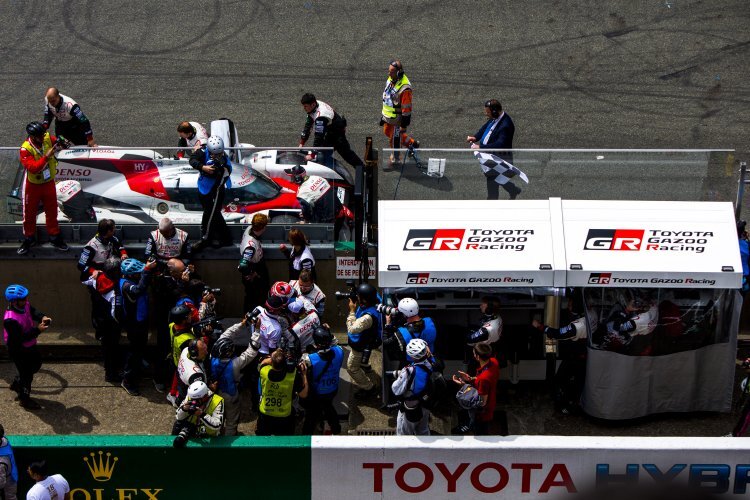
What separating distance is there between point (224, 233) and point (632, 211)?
481 cm

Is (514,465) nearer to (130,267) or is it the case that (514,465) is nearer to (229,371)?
(229,371)

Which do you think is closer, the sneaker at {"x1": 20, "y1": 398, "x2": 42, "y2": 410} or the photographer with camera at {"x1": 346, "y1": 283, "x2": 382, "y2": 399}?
the photographer with camera at {"x1": 346, "y1": 283, "x2": 382, "y2": 399}

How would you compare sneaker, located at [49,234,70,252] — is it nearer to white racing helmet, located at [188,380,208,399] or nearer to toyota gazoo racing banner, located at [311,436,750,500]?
white racing helmet, located at [188,380,208,399]

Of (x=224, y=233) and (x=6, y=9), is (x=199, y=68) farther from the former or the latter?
(x=224, y=233)

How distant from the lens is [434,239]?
10.5 metres

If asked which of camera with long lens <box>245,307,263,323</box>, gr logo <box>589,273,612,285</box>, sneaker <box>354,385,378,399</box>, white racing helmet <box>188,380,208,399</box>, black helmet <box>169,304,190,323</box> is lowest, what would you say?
sneaker <box>354,385,378,399</box>

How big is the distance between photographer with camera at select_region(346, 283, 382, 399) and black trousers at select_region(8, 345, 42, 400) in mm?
3403

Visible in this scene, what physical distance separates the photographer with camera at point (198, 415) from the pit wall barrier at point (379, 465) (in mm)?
132

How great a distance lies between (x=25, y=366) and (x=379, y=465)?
4.22 m

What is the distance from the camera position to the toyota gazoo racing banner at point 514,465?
9062 mm

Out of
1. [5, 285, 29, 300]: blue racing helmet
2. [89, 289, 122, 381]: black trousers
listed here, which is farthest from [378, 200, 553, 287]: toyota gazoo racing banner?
[5, 285, 29, 300]: blue racing helmet

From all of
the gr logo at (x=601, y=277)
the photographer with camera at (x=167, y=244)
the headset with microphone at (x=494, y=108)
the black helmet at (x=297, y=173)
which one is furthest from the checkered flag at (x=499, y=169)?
the photographer with camera at (x=167, y=244)

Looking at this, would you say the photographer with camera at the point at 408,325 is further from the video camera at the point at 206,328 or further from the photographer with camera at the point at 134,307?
the photographer with camera at the point at 134,307

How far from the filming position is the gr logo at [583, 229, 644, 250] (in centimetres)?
1040
